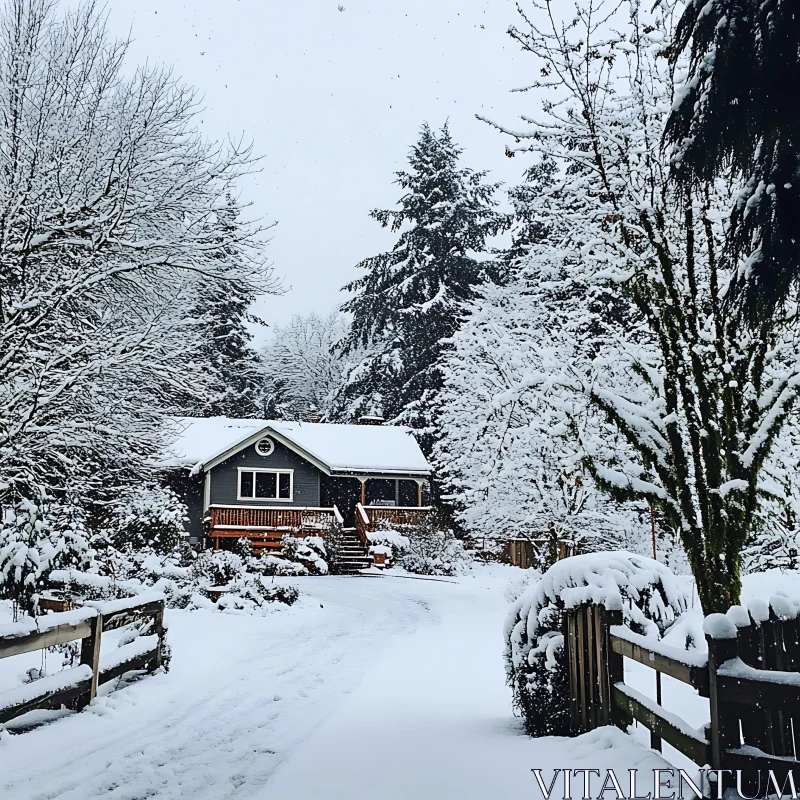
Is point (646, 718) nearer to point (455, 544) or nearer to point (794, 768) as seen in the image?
point (794, 768)

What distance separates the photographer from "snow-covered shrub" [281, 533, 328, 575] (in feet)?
83.9

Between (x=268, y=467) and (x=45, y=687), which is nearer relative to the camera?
(x=45, y=687)

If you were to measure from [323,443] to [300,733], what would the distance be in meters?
28.3

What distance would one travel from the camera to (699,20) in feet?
11.7

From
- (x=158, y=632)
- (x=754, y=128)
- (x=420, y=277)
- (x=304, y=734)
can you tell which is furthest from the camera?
(x=420, y=277)

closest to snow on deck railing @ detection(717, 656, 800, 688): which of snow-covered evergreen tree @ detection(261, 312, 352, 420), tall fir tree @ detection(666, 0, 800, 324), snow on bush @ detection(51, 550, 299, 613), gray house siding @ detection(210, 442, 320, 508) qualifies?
tall fir tree @ detection(666, 0, 800, 324)

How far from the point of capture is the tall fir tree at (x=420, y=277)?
38938mm

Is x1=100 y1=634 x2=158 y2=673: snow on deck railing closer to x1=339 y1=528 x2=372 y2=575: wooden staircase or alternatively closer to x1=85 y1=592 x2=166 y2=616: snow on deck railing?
x1=85 y1=592 x2=166 y2=616: snow on deck railing

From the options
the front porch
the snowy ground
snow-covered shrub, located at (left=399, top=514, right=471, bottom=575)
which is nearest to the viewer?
the snowy ground

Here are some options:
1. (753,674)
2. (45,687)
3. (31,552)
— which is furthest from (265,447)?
(753,674)

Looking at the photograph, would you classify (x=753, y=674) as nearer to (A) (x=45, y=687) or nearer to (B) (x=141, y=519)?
(A) (x=45, y=687)

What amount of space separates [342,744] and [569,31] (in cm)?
644

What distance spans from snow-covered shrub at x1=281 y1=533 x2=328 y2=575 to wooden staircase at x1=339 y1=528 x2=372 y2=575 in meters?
1.06

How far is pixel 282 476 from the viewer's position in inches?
1304
